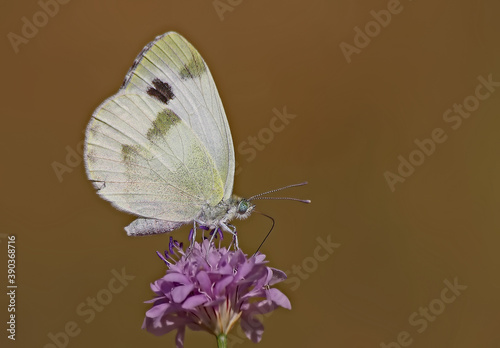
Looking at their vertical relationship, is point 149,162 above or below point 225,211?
above

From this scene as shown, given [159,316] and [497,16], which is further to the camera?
[497,16]

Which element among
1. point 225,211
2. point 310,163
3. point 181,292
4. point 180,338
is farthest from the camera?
point 310,163

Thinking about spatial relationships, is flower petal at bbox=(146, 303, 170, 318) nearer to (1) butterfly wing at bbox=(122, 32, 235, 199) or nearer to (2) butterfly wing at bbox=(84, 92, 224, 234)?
(2) butterfly wing at bbox=(84, 92, 224, 234)

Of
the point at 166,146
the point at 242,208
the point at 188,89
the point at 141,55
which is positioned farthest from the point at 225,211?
the point at 141,55

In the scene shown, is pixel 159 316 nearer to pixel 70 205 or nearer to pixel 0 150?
pixel 70 205

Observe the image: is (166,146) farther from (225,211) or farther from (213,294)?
(213,294)

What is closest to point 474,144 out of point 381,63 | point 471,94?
point 471,94

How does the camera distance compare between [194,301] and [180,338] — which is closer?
[194,301]
